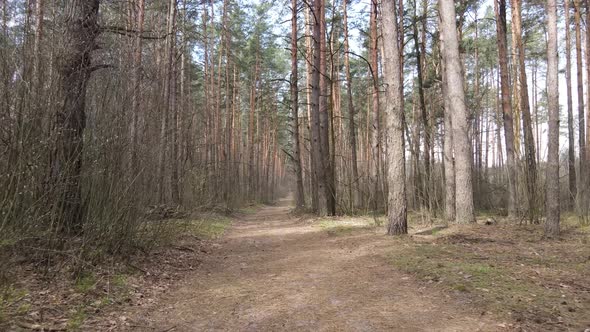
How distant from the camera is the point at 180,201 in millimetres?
8047

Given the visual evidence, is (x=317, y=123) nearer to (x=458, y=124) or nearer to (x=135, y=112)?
(x=458, y=124)

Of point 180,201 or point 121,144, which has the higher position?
point 121,144

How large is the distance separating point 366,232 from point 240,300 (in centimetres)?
520

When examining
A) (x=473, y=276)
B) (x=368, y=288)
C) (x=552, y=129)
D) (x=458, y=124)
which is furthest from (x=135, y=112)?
(x=552, y=129)

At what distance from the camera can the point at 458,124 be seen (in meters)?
9.47

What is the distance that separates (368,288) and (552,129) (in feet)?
18.3

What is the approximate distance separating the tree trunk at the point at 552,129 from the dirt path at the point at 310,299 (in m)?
3.65

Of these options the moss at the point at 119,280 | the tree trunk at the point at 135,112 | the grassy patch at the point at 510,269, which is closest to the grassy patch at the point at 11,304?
the moss at the point at 119,280

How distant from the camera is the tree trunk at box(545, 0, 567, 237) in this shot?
7.61 m

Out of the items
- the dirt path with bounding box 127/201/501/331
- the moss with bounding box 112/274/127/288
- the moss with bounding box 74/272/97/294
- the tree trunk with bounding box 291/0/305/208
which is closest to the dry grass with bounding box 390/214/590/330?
the dirt path with bounding box 127/201/501/331

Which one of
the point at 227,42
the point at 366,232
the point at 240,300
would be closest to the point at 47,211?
the point at 240,300

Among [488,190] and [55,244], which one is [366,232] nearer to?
A: [55,244]

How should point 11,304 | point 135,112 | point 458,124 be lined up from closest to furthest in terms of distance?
point 11,304 → point 135,112 → point 458,124

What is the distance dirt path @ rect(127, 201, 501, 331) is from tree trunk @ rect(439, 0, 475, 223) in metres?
3.49
